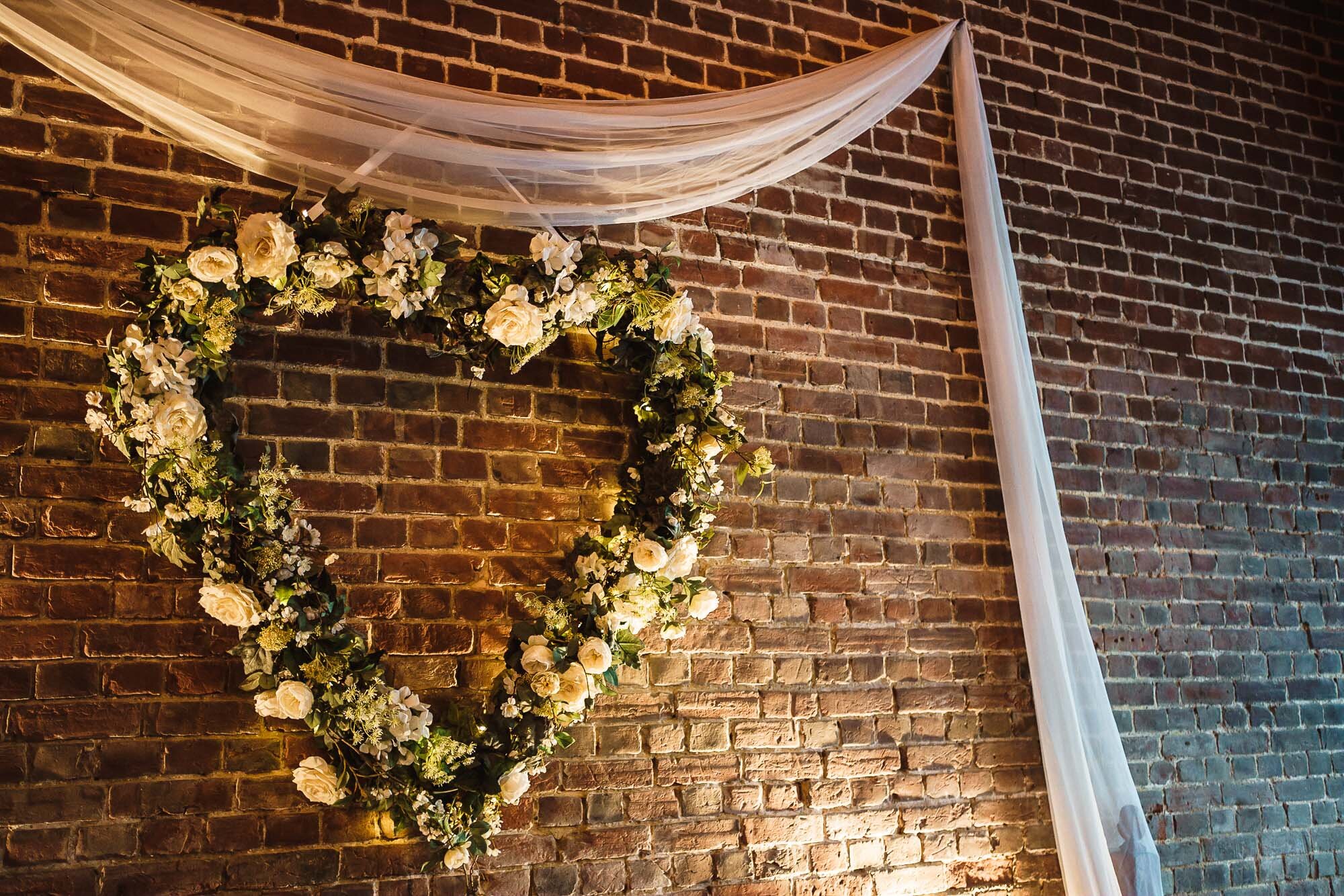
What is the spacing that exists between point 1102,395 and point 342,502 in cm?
226

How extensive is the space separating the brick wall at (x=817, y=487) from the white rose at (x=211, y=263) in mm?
237

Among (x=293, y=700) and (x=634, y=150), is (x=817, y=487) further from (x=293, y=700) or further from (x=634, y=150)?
(x=293, y=700)

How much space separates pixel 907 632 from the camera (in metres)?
3.10

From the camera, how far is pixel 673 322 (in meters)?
2.67

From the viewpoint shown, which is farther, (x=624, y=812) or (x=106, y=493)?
(x=624, y=812)

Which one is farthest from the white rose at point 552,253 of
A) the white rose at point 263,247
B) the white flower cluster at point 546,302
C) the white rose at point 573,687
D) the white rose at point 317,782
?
the white rose at point 317,782

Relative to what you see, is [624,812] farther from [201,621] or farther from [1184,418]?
[1184,418]

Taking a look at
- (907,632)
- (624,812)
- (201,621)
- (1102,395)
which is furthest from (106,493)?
(1102,395)

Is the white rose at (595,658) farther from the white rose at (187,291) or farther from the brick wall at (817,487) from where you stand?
the white rose at (187,291)

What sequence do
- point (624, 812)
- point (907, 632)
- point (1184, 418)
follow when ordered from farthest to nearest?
1. point (1184, 418)
2. point (907, 632)
3. point (624, 812)

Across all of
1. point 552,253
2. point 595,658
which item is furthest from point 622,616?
point 552,253

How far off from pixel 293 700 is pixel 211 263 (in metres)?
0.85

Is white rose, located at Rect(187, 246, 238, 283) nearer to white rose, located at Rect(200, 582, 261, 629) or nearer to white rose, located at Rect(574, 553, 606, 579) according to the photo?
white rose, located at Rect(200, 582, 261, 629)

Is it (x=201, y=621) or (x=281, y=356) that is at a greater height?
(x=281, y=356)
